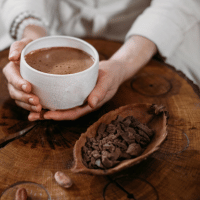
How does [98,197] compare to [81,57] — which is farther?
[81,57]

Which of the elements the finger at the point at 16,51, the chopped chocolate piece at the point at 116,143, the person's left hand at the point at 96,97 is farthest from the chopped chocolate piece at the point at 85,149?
the finger at the point at 16,51

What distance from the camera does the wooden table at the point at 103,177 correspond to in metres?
0.51

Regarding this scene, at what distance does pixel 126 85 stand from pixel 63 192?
1.49ft

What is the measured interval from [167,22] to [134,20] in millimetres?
268

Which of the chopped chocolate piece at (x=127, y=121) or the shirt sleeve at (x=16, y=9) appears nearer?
the chopped chocolate piece at (x=127, y=121)

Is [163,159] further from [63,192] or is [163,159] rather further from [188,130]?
[63,192]

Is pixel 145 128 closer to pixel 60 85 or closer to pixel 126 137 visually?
pixel 126 137

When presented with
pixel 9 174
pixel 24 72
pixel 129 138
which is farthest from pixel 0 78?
pixel 129 138

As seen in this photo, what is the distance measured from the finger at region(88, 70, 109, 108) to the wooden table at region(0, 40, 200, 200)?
0.10 m

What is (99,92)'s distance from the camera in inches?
24.8

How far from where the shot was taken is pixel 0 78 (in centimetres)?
85

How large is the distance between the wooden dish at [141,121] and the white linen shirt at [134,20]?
0.38 meters

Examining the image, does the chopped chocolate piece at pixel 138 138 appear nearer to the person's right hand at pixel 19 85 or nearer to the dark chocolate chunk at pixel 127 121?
the dark chocolate chunk at pixel 127 121

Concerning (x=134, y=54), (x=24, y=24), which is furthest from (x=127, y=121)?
(x=24, y=24)
